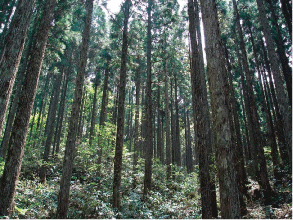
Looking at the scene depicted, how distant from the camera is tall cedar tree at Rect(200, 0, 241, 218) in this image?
4461 millimetres

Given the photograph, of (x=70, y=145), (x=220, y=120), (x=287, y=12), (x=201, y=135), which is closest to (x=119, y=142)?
(x=70, y=145)

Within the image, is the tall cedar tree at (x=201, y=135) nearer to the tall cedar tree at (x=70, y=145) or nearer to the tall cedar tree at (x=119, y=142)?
the tall cedar tree at (x=119, y=142)

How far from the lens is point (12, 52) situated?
20.1 feet

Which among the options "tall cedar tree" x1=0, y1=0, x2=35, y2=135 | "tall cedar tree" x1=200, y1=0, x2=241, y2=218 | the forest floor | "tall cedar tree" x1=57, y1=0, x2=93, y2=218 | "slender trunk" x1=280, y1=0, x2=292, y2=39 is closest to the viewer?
"tall cedar tree" x1=200, y1=0, x2=241, y2=218

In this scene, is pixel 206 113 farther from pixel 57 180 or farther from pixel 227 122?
pixel 57 180

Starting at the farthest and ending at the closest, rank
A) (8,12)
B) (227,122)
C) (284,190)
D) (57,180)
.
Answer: (8,12) < (57,180) < (284,190) < (227,122)

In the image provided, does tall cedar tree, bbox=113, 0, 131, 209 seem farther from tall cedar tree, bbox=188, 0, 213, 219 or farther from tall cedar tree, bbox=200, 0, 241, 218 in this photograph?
tall cedar tree, bbox=200, 0, 241, 218

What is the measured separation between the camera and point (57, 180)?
1412 centimetres

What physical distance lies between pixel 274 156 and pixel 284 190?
616 centimetres

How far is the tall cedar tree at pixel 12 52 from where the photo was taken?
5.85 metres

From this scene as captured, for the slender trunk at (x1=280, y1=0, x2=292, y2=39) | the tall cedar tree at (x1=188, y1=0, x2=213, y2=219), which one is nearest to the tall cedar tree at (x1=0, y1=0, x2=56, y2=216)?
the tall cedar tree at (x1=188, y1=0, x2=213, y2=219)

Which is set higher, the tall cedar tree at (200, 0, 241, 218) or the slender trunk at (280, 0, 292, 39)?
the slender trunk at (280, 0, 292, 39)

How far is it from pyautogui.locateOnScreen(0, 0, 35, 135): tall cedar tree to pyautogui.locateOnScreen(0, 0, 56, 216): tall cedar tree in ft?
3.38

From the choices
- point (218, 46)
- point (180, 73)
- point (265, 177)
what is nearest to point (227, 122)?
point (218, 46)
